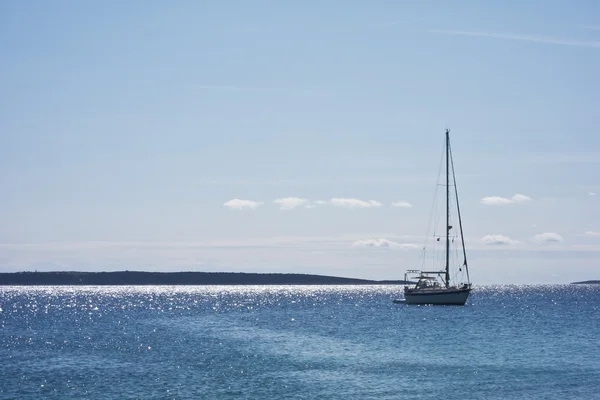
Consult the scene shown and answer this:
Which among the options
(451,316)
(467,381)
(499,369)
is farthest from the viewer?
(451,316)

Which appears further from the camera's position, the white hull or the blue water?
the white hull

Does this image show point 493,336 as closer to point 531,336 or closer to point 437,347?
point 531,336

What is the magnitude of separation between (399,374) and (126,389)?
63.6 ft

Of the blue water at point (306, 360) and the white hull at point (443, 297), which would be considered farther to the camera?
the white hull at point (443, 297)

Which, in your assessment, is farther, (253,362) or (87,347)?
(87,347)

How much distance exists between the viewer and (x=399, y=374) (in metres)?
54.2

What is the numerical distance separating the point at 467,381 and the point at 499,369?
7.00 metres

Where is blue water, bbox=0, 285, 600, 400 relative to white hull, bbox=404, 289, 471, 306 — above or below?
below

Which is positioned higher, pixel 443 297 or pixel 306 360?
pixel 443 297

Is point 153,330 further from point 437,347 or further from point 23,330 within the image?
point 437,347

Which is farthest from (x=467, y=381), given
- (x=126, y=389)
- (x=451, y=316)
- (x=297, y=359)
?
(x=451, y=316)

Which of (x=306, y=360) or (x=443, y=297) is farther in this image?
(x=443, y=297)

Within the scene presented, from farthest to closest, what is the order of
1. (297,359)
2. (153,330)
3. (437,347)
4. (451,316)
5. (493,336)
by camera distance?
1. (451,316)
2. (153,330)
3. (493,336)
4. (437,347)
5. (297,359)

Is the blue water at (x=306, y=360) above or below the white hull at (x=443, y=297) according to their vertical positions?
below
